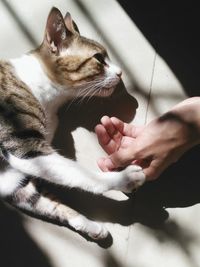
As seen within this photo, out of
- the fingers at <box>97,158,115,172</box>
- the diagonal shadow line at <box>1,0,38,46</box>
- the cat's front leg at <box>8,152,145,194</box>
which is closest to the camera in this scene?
the cat's front leg at <box>8,152,145,194</box>

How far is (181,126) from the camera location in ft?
5.09

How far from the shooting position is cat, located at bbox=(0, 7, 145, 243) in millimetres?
1546

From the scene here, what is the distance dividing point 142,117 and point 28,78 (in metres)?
0.44

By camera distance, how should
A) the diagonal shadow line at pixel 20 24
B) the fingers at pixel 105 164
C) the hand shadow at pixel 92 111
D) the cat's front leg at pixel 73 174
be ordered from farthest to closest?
the diagonal shadow line at pixel 20 24, the hand shadow at pixel 92 111, the fingers at pixel 105 164, the cat's front leg at pixel 73 174

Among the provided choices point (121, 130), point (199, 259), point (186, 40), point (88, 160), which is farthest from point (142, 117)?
point (199, 259)

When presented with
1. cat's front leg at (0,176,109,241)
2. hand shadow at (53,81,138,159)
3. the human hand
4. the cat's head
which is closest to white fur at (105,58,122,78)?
the cat's head

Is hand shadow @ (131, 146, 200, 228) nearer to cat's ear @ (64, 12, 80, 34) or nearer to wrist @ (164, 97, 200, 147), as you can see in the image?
wrist @ (164, 97, 200, 147)

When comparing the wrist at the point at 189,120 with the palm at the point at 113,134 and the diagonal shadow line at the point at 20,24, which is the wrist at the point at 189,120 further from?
the diagonal shadow line at the point at 20,24

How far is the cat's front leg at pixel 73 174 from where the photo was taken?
1538mm

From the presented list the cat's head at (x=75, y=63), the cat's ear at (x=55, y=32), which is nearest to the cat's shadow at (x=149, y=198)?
the cat's head at (x=75, y=63)

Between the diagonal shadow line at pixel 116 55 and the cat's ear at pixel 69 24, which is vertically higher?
the cat's ear at pixel 69 24

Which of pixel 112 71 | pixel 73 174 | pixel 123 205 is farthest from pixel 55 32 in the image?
pixel 123 205

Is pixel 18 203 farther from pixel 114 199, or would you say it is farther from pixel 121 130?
pixel 121 130

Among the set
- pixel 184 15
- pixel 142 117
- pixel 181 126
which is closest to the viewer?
pixel 181 126
